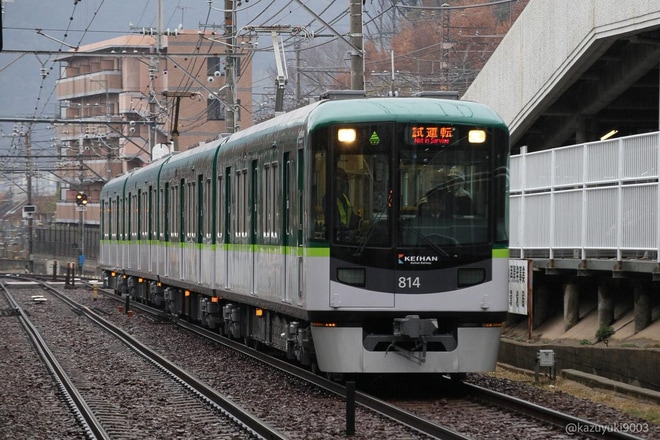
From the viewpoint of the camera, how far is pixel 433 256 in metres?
14.5

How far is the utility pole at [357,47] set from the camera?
2242cm

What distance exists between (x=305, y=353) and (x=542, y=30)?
11190 millimetres

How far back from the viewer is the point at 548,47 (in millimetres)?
24672

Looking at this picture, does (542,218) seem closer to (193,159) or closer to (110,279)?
(193,159)

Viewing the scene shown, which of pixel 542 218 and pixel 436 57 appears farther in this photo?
pixel 436 57

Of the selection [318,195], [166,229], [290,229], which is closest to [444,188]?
[318,195]

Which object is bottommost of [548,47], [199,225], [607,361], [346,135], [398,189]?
[607,361]

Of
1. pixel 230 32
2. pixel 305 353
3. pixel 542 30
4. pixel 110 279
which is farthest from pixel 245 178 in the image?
pixel 110 279

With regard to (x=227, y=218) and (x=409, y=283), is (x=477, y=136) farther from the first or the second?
(x=227, y=218)

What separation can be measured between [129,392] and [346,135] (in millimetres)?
4066

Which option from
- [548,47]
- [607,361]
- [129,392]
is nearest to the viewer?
[129,392]

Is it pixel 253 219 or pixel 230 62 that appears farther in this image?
pixel 230 62

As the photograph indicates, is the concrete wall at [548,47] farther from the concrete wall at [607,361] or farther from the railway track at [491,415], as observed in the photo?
the railway track at [491,415]

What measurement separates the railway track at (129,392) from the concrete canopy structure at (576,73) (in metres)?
8.61
